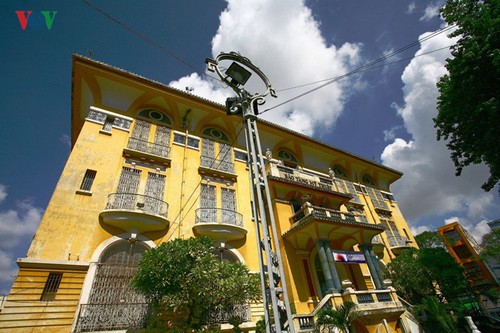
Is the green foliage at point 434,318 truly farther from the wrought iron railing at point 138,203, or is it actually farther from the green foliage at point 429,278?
the wrought iron railing at point 138,203

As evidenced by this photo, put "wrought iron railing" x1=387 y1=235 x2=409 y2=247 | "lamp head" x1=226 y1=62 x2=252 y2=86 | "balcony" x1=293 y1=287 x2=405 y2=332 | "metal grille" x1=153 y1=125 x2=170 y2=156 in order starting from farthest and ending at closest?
"wrought iron railing" x1=387 y1=235 x2=409 y2=247 < "metal grille" x1=153 y1=125 x2=170 y2=156 < "balcony" x1=293 y1=287 x2=405 y2=332 < "lamp head" x1=226 y1=62 x2=252 y2=86

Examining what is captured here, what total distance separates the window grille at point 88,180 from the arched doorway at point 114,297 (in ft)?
10.1

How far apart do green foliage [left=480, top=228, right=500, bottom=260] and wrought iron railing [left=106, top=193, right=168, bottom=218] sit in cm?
3704

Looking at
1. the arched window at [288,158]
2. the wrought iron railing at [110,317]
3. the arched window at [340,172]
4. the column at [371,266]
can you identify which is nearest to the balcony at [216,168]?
the arched window at [288,158]

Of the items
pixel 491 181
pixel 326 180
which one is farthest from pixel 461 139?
pixel 326 180

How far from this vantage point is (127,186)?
12578 millimetres

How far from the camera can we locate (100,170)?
40.3 feet

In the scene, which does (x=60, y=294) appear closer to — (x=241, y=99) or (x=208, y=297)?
(x=208, y=297)

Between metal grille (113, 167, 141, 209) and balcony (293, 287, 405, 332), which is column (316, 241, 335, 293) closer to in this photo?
balcony (293, 287, 405, 332)

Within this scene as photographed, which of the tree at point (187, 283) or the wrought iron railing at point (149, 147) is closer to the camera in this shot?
the tree at point (187, 283)

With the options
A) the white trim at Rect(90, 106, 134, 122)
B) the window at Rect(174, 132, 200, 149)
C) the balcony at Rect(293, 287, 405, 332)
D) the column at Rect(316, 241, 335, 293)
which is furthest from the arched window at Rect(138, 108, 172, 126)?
the balcony at Rect(293, 287, 405, 332)

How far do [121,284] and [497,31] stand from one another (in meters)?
18.8

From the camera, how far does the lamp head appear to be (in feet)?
22.1

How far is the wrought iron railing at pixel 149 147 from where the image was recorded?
14.1 metres
